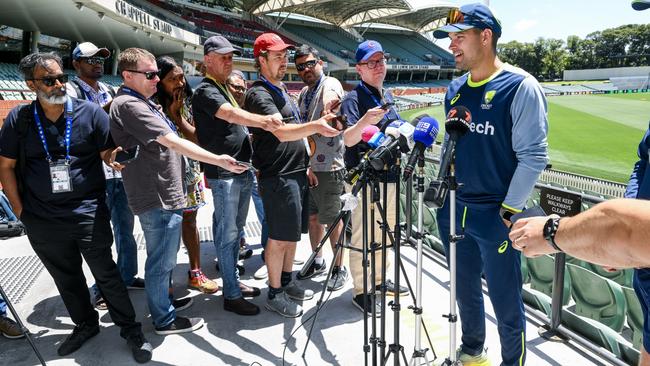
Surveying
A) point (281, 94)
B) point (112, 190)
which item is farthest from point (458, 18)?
point (112, 190)

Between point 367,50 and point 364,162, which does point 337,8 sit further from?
point 364,162

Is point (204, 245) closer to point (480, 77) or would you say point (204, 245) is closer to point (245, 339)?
point (245, 339)

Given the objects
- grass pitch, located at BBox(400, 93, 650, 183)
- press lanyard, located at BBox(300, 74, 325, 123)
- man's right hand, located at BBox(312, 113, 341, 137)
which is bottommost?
grass pitch, located at BBox(400, 93, 650, 183)

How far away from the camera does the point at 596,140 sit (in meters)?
19.7

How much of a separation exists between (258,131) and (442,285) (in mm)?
2204

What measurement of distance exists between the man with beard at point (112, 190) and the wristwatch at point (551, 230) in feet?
11.2

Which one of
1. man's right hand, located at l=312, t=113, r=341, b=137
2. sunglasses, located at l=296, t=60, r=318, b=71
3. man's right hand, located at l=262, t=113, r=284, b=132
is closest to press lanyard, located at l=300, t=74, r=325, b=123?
sunglasses, located at l=296, t=60, r=318, b=71

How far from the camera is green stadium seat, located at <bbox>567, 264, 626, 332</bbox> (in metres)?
2.71

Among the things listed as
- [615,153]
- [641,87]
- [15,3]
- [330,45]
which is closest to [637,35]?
[641,87]

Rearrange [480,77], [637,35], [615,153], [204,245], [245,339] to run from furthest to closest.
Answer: [637,35] < [615,153] < [204,245] < [245,339] < [480,77]

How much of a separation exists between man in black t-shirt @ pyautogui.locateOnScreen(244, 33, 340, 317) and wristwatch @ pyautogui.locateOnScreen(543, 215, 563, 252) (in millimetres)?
1943

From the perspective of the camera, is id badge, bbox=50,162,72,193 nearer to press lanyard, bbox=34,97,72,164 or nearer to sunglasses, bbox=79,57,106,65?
→ press lanyard, bbox=34,97,72,164

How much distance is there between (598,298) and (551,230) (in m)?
2.08

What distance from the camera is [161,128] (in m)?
2.66
